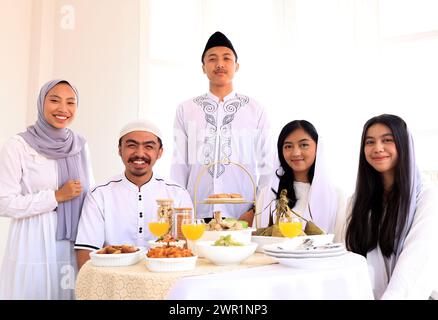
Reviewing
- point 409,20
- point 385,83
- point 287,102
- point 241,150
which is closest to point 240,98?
point 241,150

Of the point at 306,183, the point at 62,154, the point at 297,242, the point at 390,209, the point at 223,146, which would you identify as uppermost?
the point at 223,146

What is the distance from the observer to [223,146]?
10.4ft

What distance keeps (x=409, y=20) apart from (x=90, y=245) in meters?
3.34

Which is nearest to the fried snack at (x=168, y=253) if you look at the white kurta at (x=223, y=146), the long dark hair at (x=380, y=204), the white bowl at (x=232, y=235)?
the white bowl at (x=232, y=235)

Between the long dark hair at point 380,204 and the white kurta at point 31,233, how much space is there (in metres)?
1.59

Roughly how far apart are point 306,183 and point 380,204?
1.68 ft

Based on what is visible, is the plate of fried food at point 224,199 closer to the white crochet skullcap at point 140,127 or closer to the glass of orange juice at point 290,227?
the glass of orange juice at point 290,227

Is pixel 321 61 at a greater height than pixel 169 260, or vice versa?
pixel 321 61

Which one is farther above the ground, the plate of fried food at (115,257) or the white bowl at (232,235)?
the white bowl at (232,235)

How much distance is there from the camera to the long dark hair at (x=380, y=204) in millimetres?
2102

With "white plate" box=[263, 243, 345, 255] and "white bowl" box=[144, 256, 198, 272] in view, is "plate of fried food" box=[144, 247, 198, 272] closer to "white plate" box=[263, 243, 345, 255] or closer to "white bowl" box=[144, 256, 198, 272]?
"white bowl" box=[144, 256, 198, 272]

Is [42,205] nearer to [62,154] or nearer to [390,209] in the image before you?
[62,154]

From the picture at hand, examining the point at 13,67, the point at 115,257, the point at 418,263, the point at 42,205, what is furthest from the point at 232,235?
the point at 13,67

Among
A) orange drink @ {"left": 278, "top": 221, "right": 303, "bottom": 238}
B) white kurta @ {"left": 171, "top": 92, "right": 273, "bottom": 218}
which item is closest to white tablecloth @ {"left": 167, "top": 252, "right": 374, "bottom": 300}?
orange drink @ {"left": 278, "top": 221, "right": 303, "bottom": 238}
